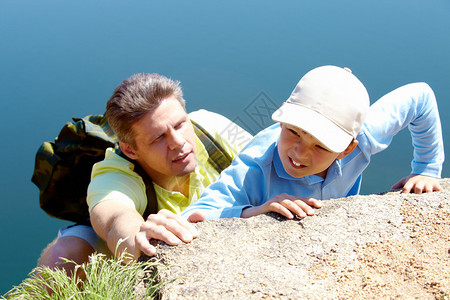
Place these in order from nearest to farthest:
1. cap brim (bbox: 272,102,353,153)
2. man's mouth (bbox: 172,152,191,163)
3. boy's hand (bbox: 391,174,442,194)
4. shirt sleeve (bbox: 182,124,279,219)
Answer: cap brim (bbox: 272,102,353,153) → shirt sleeve (bbox: 182,124,279,219) → boy's hand (bbox: 391,174,442,194) → man's mouth (bbox: 172,152,191,163)

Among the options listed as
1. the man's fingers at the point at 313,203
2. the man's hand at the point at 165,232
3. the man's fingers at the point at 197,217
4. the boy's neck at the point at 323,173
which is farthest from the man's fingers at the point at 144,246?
the boy's neck at the point at 323,173

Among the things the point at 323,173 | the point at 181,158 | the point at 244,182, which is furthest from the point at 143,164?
the point at 323,173

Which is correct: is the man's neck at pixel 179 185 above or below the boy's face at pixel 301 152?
below

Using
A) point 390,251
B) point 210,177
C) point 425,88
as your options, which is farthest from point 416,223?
point 210,177

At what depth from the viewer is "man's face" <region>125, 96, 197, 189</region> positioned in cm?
205

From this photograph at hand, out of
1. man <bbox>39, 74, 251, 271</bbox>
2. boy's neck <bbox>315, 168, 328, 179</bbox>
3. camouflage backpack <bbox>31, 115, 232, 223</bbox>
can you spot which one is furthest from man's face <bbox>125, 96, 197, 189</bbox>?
boy's neck <bbox>315, 168, 328, 179</bbox>

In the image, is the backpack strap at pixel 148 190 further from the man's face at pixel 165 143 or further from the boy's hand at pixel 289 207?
the boy's hand at pixel 289 207

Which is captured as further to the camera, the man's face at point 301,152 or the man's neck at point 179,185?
the man's neck at point 179,185

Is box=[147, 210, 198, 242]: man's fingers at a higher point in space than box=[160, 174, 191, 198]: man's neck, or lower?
higher

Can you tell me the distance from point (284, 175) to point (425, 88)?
73 centimetres

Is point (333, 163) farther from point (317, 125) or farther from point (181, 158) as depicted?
point (181, 158)

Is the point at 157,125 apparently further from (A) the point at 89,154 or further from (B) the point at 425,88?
(B) the point at 425,88

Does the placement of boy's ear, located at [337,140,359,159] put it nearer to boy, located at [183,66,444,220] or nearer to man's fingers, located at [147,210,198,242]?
boy, located at [183,66,444,220]

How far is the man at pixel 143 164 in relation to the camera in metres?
1.97
